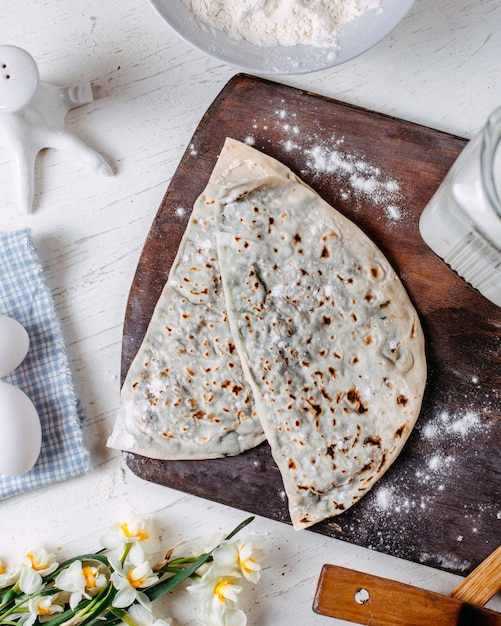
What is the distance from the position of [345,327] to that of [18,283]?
680mm

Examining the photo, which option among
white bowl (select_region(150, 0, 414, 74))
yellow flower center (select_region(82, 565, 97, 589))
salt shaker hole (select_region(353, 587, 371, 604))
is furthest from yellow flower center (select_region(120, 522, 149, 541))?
white bowl (select_region(150, 0, 414, 74))

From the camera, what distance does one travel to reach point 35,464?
1.45 m

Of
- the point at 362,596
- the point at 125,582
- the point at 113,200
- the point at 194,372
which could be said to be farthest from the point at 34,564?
the point at 113,200

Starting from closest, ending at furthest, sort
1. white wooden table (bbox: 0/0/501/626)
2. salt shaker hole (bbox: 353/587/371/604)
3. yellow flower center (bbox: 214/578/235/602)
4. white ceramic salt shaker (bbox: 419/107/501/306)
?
white ceramic salt shaker (bbox: 419/107/501/306), salt shaker hole (bbox: 353/587/371/604), yellow flower center (bbox: 214/578/235/602), white wooden table (bbox: 0/0/501/626)

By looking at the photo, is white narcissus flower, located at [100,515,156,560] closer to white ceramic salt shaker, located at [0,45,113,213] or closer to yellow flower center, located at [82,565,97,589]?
yellow flower center, located at [82,565,97,589]

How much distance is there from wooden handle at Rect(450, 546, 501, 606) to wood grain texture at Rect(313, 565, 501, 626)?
23mm

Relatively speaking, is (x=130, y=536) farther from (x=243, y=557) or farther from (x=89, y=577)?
(x=243, y=557)

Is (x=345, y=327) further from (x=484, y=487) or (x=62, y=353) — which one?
(x=62, y=353)

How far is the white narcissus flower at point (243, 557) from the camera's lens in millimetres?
1354

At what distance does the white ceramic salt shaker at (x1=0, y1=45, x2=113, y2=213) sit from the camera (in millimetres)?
1293

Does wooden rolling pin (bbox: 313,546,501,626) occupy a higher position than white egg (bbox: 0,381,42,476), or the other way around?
white egg (bbox: 0,381,42,476)

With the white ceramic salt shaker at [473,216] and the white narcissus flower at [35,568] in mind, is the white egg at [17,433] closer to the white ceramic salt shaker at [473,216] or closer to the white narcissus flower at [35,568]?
the white narcissus flower at [35,568]

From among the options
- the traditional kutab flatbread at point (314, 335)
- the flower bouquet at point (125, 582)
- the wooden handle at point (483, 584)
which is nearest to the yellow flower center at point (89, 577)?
the flower bouquet at point (125, 582)

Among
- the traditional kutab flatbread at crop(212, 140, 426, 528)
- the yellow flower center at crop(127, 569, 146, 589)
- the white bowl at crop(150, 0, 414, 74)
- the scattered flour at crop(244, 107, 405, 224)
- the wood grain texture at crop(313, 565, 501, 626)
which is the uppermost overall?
the white bowl at crop(150, 0, 414, 74)
